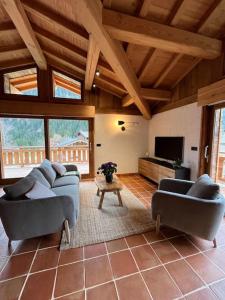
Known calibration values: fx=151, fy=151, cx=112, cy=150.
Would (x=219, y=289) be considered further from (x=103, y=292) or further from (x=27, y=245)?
(x=27, y=245)

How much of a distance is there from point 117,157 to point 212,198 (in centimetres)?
361

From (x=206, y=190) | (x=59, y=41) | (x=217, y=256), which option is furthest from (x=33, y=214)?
(x=59, y=41)

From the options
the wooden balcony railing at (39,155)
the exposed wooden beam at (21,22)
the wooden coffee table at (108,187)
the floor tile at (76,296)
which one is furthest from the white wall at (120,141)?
the floor tile at (76,296)

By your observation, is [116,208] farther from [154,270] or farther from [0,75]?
[0,75]

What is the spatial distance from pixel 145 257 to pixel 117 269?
1.20ft

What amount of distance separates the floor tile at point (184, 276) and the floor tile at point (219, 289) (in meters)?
0.10

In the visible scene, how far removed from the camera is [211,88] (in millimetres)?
2830

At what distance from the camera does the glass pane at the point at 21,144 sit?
13.9 feet

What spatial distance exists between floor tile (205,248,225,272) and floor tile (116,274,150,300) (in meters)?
0.90

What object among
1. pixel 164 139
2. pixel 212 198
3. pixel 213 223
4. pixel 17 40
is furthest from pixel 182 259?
pixel 17 40

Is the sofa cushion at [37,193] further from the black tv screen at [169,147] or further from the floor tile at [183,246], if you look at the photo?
the black tv screen at [169,147]

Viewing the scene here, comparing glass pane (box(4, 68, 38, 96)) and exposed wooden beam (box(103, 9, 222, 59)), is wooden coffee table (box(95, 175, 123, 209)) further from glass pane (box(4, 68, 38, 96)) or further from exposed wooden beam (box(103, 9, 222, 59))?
glass pane (box(4, 68, 38, 96))

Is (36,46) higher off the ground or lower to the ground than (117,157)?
higher

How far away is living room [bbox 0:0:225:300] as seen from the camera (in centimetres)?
158
